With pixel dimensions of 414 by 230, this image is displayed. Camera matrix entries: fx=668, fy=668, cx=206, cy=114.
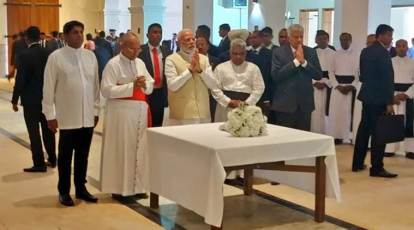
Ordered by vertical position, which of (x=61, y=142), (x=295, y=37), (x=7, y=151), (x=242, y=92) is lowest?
(x=7, y=151)

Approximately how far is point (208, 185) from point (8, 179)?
9.92 ft

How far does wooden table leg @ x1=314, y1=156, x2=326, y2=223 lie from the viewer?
5082 mm

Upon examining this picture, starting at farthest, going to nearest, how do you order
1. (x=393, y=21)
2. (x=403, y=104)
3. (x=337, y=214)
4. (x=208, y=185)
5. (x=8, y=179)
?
(x=393, y=21) → (x=403, y=104) → (x=8, y=179) → (x=337, y=214) → (x=208, y=185)

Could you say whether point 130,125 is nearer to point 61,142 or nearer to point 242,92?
point 61,142

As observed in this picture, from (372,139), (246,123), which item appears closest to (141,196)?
(246,123)

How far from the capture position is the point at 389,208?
5.68 meters

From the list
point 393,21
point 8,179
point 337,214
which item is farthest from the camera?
point 393,21

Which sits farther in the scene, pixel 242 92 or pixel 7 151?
pixel 7 151

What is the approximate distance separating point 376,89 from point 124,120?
2.68 m

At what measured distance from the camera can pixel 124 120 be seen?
5.70 metres

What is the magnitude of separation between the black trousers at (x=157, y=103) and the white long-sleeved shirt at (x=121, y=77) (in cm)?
75

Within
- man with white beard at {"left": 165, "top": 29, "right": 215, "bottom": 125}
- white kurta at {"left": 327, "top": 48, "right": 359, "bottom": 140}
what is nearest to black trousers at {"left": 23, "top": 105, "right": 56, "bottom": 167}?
man with white beard at {"left": 165, "top": 29, "right": 215, "bottom": 125}

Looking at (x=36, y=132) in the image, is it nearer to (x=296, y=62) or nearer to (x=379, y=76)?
(x=296, y=62)

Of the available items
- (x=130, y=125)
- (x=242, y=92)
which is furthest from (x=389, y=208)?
(x=130, y=125)
